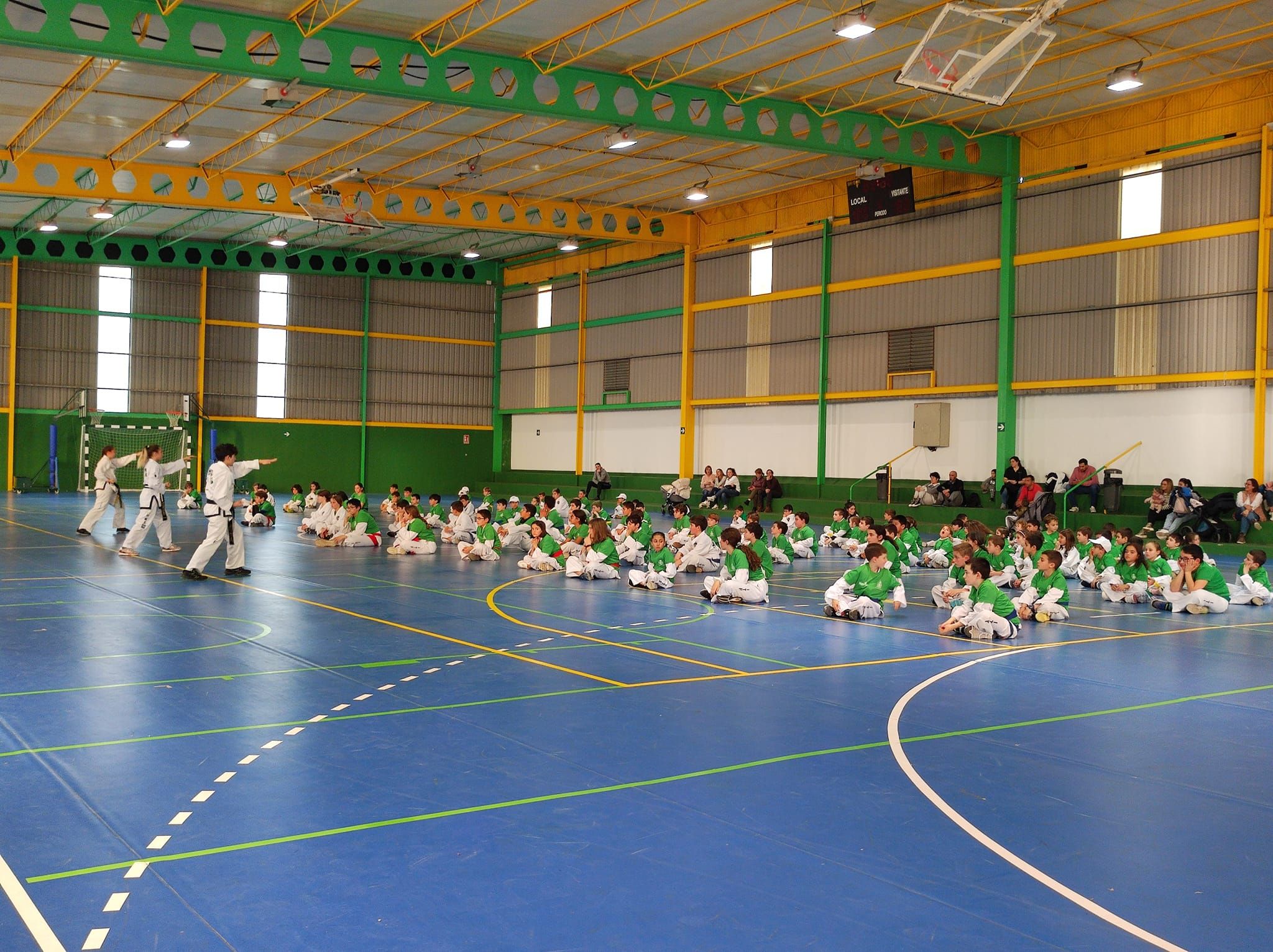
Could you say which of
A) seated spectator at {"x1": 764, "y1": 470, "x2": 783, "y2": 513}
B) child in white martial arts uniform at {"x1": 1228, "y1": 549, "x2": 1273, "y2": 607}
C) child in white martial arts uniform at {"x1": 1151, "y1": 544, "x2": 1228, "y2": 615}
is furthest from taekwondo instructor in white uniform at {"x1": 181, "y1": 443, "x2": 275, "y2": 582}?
seated spectator at {"x1": 764, "y1": 470, "x2": 783, "y2": 513}

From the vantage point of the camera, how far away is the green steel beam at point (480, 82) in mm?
26000

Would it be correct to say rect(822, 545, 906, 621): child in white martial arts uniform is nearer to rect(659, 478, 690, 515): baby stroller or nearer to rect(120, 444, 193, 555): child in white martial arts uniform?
rect(120, 444, 193, 555): child in white martial arts uniform

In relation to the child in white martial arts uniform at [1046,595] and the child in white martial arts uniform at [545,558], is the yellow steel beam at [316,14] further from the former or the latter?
the child in white martial arts uniform at [1046,595]

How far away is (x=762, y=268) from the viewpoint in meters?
47.9

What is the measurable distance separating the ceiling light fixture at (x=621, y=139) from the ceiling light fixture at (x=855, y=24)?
916cm

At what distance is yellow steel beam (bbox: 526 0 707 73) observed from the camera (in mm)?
27844

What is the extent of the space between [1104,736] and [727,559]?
10.1 meters

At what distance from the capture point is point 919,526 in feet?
128

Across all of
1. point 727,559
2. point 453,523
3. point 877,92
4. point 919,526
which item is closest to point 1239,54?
point 877,92

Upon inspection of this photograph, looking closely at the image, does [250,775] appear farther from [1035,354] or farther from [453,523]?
[1035,354]

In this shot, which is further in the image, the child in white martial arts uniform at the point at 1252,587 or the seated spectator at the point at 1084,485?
the seated spectator at the point at 1084,485

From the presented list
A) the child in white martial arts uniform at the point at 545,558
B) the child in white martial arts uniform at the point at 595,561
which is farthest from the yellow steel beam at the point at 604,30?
the child in white martial arts uniform at the point at 595,561

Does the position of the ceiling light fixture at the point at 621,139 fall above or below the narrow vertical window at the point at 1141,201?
above

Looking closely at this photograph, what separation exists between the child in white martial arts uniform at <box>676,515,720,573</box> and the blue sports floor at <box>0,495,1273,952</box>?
8.78m
